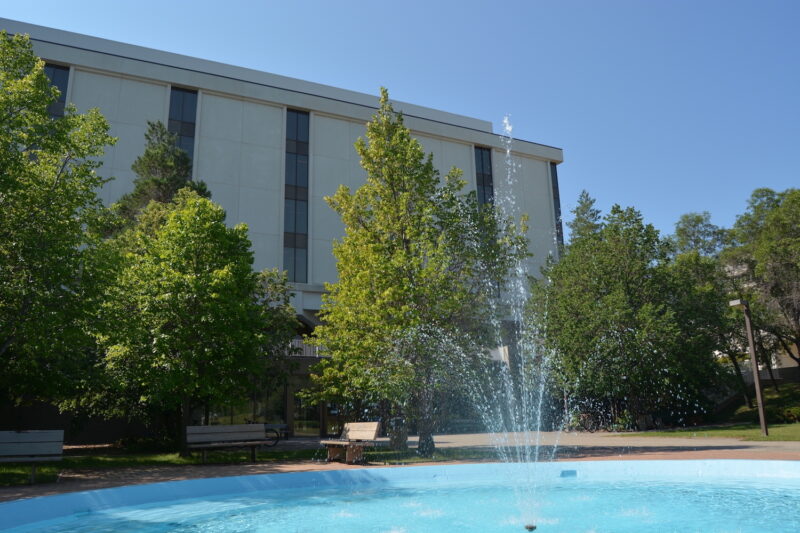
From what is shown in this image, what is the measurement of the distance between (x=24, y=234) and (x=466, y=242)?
11.9 metres

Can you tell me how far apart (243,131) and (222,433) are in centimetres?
2407

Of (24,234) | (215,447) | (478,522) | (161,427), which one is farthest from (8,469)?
(478,522)

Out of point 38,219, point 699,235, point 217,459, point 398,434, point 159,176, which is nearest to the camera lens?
point 38,219

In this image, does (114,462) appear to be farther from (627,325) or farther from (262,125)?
(262,125)

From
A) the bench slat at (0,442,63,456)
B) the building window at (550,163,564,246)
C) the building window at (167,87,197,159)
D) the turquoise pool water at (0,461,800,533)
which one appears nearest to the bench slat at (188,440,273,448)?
the bench slat at (0,442,63,456)

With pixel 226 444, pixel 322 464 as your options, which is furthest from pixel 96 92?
pixel 322 464

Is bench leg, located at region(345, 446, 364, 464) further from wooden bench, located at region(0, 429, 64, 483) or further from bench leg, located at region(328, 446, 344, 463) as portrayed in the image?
wooden bench, located at region(0, 429, 64, 483)

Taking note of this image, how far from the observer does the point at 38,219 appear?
485 inches

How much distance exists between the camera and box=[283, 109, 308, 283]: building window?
3347 centimetres

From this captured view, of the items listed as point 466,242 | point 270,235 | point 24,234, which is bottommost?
point 24,234

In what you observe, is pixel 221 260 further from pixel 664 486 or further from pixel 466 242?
pixel 664 486

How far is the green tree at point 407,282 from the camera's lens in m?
15.8

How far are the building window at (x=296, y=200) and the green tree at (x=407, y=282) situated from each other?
15.3 meters

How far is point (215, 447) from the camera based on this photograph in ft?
46.2
